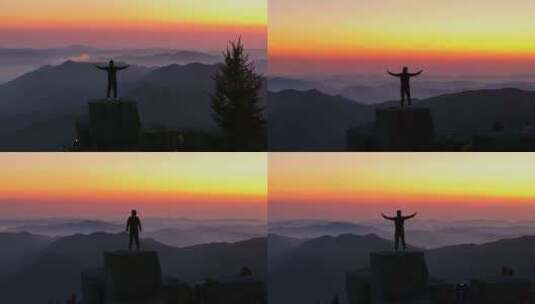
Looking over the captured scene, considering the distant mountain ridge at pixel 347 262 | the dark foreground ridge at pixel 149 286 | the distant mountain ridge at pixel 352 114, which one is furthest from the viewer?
the distant mountain ridge at pixel 347 262

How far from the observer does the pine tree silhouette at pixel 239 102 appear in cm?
1376

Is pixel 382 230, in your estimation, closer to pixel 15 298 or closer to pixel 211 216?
pixel 211 216

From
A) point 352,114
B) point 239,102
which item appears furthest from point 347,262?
point 239,102

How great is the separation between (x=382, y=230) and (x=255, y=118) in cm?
180

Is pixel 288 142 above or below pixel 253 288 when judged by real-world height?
above

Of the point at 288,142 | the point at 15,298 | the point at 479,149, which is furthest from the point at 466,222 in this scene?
the point at 15,298

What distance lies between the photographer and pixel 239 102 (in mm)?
14062

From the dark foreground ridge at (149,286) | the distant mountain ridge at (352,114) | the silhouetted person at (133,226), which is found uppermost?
the distant mountain ridge at (352,114)

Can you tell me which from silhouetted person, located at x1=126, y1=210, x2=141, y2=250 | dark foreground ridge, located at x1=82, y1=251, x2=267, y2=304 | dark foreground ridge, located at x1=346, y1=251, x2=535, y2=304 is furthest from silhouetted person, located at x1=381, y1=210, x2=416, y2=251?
silhouetted person, located at x1=126, y1=210, x2=141, y2=250

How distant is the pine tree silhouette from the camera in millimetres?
13758

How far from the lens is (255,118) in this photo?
14.3 meters

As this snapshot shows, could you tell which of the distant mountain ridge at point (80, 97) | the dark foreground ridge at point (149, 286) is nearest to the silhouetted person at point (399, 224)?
the dark foreground ridge at point (149, 286)

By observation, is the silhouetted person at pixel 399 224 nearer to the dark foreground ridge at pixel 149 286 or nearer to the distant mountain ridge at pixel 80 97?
the dark foreground ridge at pixel 149 286

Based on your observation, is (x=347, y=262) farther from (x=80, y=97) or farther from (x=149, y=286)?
(x=80, y=97)
